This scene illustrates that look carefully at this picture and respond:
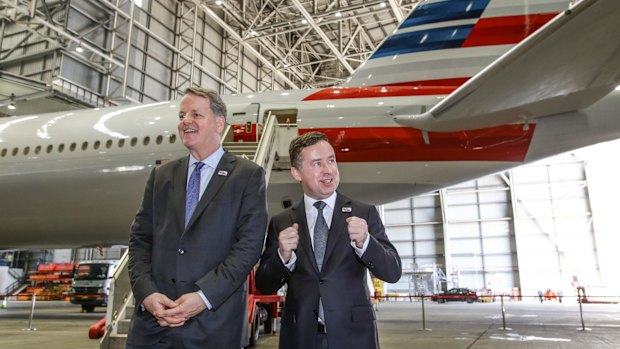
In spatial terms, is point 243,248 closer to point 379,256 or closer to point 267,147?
point 379,256

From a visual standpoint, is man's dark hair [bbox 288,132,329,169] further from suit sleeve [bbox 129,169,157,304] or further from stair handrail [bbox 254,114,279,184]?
stair handrail [bbox 254,114,279,184]

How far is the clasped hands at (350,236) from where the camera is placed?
1734mm

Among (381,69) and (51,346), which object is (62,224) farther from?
(381,69)

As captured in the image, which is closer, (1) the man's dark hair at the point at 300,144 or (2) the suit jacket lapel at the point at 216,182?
(2) the suit jacket lapel at the point at 216,182

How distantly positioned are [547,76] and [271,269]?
409 centimetres

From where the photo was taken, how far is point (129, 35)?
688 inches

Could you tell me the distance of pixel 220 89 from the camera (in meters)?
23.8

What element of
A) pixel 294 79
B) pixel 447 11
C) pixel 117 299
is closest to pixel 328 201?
pixel 117 299

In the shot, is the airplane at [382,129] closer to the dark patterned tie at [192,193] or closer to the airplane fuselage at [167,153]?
the airplane fuselage at [167,153]

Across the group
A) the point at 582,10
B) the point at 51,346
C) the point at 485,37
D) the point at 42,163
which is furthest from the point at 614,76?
the point at 42,163

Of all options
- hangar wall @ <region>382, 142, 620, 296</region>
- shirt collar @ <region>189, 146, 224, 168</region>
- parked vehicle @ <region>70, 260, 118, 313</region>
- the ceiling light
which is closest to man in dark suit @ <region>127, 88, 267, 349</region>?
shirt collar @ <region>189, 146, 224, 168</region>

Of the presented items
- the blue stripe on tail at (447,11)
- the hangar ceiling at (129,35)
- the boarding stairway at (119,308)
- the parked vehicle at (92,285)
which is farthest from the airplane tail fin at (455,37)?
the hangar ceiling at (129,35)

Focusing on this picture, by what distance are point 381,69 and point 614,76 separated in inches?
158

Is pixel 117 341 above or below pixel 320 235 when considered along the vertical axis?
below
